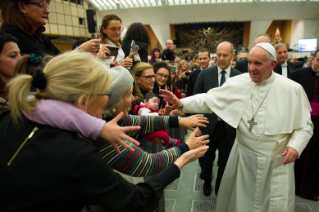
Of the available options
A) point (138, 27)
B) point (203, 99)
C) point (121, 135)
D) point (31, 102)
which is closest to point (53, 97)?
point (31, 102)

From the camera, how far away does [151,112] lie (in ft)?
8.59

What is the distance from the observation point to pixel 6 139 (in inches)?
35.7

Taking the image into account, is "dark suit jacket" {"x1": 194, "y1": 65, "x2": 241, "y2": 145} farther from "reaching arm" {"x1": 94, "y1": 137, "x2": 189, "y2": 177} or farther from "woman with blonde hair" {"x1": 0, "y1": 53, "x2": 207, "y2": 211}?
"woman with blonde hair" {"x1": 0, "y1": 53, "x2": 207, "y2": 211}

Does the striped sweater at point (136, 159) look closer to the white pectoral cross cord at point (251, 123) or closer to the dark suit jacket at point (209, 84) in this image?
the white pectoral cross cord at point (251, 123)

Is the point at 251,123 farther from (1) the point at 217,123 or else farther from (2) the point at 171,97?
(2) the point at 171,97

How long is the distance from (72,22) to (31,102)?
660 inches

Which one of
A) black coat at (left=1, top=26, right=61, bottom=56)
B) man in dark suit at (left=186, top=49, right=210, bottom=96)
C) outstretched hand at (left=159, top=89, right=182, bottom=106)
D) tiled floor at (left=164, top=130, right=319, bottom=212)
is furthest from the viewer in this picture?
man in dark suit at (left=186, top=49, right=210, bottom=96)

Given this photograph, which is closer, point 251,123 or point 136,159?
point 136,159

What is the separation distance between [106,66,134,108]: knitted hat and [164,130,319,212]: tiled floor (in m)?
1.95

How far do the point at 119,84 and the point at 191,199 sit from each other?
2227 mm

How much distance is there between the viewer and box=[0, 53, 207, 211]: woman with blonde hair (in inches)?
34.3

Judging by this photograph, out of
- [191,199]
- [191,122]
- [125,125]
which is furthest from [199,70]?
[125,125]

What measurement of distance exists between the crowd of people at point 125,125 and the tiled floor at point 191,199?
0.46ft

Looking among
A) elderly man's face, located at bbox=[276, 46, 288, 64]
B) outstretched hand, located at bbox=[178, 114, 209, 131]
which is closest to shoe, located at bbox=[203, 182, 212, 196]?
outstretched hand, located at bbox=[178, 114, 209, 131]
